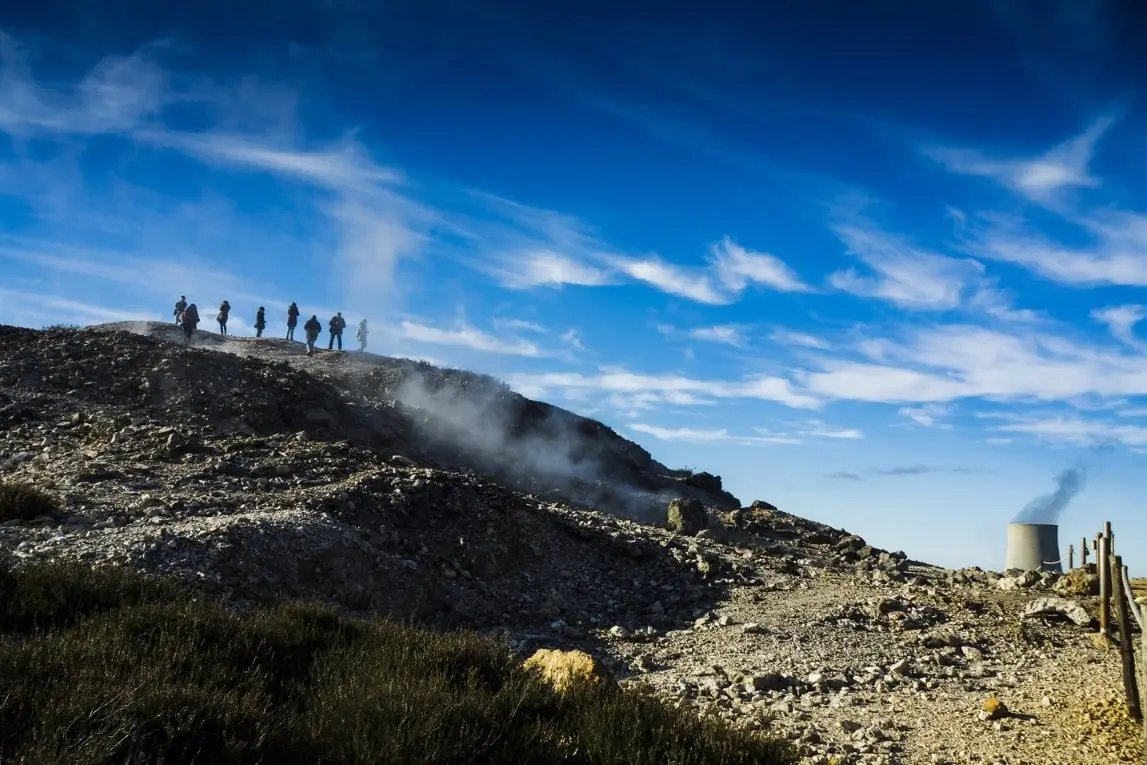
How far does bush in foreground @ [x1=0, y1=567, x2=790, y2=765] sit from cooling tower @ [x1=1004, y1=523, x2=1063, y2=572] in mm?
Answer: 15136

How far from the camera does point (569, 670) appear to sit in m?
7.10

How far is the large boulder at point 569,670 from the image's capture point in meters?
6.78

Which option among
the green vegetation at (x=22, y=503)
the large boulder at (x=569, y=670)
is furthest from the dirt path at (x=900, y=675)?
the green vegetation at (x=22, y=503)

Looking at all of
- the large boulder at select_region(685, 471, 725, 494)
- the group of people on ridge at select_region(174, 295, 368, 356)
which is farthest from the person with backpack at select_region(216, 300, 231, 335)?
the large boulder at select_region(685, 471, 725, 494)

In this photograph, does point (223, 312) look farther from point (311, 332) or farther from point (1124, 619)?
point (1124, 619)

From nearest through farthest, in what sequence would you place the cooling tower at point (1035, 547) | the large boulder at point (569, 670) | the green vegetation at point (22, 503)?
1. the large boulder at point (569, 670)
2. the green vegetation at point (22, 503)
3. the cooling tower at point (1035, 547)

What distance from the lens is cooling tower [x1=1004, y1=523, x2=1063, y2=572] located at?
59.3 ft

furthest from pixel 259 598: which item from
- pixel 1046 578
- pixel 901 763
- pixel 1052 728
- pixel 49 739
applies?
pixel 1046 578

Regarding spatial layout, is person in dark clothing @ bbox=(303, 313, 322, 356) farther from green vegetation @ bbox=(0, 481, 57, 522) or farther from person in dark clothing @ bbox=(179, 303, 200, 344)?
green vegetation @ bbox=(0, 481, 57, 522)

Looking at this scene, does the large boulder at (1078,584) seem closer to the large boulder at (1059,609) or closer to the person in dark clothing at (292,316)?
the large boulder at (1059,609)

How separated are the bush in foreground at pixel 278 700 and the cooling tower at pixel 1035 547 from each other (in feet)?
49.7

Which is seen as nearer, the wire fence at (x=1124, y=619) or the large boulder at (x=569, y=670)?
the large boulder at (x=569, y=670)

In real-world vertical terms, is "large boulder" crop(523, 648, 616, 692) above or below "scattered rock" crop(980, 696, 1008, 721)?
above

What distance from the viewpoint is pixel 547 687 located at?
20.8ft
